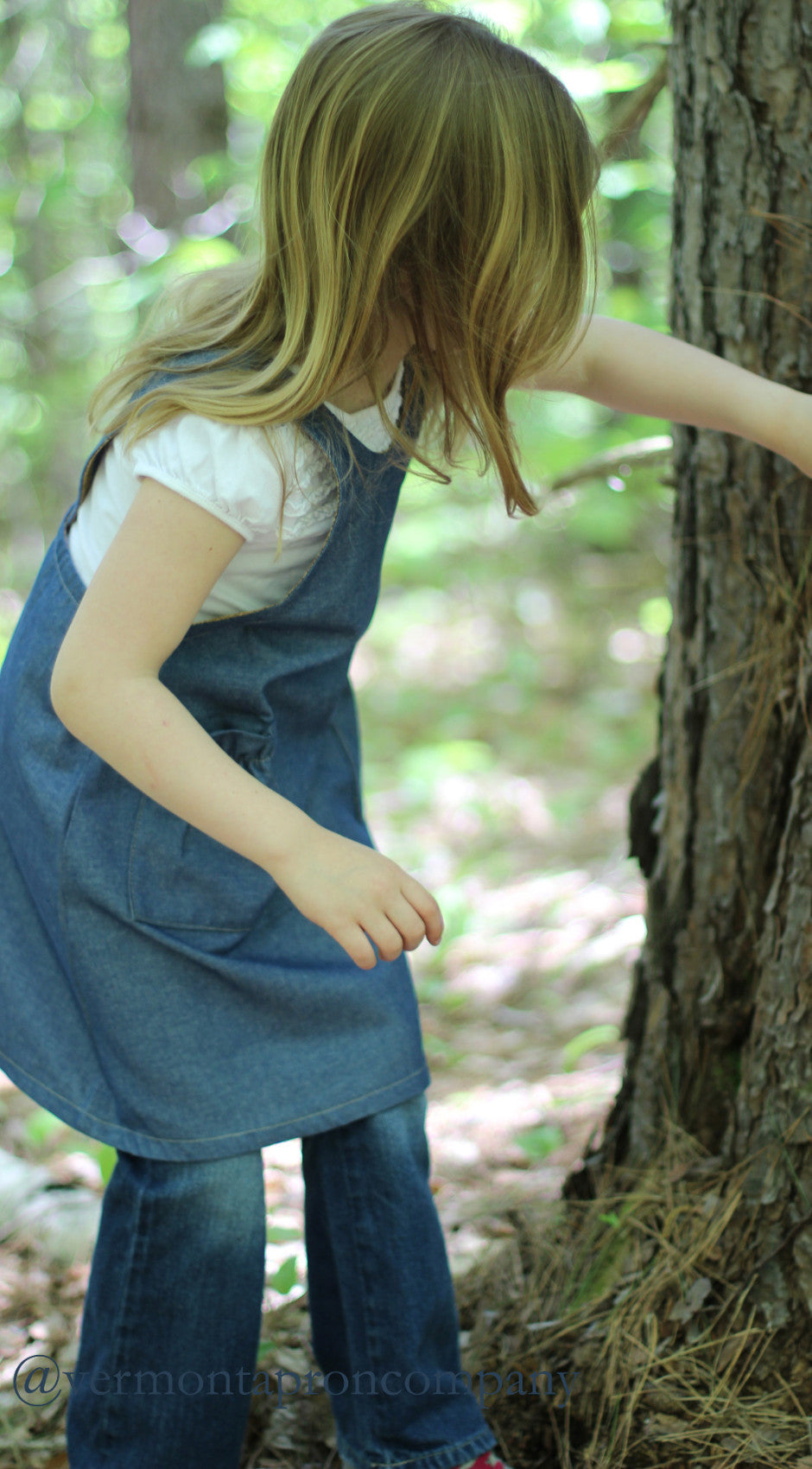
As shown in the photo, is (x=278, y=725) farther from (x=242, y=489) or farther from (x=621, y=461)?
(x=621, y=461)

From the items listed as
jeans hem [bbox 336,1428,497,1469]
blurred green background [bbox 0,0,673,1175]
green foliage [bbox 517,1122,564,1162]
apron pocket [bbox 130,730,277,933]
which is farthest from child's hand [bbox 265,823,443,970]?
green foliage [bbox 517,1122,564,1162]

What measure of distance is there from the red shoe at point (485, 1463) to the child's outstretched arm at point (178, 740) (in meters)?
0.72

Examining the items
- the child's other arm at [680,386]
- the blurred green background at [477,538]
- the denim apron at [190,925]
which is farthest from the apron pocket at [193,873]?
the blurred green background at [477,538]

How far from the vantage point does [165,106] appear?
4145 millimetres

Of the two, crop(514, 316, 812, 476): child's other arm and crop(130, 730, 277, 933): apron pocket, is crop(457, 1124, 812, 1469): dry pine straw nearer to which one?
crop(130, 730, 277, 933): apron pocket

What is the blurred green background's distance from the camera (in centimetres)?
260

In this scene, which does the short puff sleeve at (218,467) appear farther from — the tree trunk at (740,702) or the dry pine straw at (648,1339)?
the dry pine straw at (648,1339)

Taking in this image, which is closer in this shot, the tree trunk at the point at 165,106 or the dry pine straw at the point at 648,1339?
→ the dry pine straw at the point at 648,1339

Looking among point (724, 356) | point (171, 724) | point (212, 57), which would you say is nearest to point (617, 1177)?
point (171, 724)

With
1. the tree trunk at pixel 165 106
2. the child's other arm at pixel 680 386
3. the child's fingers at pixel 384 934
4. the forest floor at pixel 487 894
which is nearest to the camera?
the child's fingers at pixel 384 934

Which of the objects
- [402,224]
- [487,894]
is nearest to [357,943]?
[402,224]

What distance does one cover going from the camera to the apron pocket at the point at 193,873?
46.1 inches

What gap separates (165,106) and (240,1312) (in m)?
4.35

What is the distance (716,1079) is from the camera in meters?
1.49
